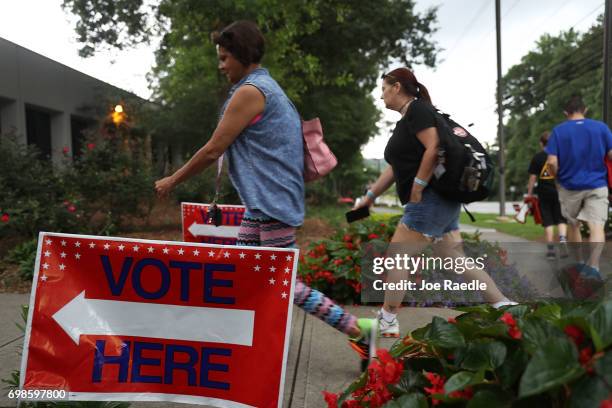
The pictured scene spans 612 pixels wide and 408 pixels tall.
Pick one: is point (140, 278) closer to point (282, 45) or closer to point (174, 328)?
point (174, 328)

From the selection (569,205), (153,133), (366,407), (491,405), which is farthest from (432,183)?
(153,133)

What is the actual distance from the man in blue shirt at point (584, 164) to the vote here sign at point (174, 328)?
172 inches

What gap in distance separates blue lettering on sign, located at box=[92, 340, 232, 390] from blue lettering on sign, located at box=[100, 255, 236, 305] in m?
0.20

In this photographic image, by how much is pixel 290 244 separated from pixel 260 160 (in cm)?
49

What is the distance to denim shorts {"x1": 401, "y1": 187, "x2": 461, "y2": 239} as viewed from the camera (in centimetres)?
327

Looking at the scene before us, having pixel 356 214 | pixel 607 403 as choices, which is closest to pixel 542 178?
pixel 356 214

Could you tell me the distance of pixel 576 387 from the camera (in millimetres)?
1030

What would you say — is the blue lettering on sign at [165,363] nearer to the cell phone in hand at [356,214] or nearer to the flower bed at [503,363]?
the flower bed at [503,363]

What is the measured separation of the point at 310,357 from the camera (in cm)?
334

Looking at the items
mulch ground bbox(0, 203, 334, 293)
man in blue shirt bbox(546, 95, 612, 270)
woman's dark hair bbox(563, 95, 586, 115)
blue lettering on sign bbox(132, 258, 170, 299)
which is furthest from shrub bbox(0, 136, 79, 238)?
woman's dark hair bbox(563, 95, 586, 115)

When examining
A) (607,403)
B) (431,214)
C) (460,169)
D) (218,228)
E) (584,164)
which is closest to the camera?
(607,403)

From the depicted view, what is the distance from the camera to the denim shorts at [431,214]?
3268 millimetres

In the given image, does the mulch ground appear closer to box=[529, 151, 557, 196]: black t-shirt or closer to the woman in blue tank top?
box=[529, 151, 557, 196]: black t-shirt

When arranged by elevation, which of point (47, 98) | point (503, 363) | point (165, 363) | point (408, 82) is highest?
point (47, 98)
